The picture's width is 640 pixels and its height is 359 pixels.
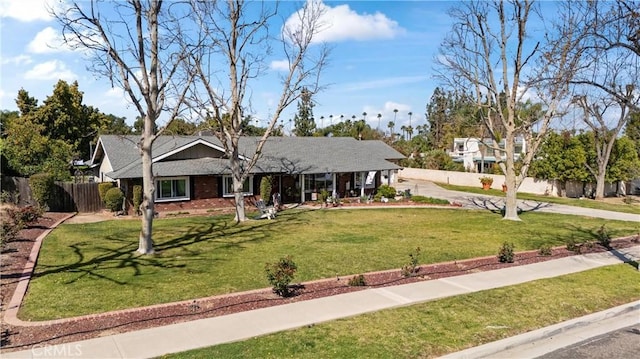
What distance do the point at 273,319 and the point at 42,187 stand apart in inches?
707

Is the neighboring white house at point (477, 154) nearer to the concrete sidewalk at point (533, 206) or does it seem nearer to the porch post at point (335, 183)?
the concrete sidewalk at point (533, 206)

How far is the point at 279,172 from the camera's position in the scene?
26500mm

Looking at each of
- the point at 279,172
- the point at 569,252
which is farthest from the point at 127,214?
the point at 569,252

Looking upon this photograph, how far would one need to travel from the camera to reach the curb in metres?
6.89

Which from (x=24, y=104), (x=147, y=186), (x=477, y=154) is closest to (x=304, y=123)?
(x=477, y=154)

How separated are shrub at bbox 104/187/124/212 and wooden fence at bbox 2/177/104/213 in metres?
1.19

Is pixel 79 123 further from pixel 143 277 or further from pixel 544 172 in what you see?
pixel 544 172

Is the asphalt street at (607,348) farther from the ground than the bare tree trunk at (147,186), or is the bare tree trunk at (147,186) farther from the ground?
the bare tree trunk at (147,186)

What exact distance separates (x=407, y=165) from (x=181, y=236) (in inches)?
1624

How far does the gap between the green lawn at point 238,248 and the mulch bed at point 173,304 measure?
49cm

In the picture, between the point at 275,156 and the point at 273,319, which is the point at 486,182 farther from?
the point at 273,319

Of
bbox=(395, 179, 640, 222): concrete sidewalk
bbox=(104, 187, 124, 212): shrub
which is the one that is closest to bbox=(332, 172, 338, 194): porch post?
bbox=(395, 179, 640, 222): concrete sidewalk

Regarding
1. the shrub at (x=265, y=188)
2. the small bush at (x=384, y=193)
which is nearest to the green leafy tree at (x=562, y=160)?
the small bush at (x=384, y=193)

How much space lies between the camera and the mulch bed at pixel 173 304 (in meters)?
7.10
